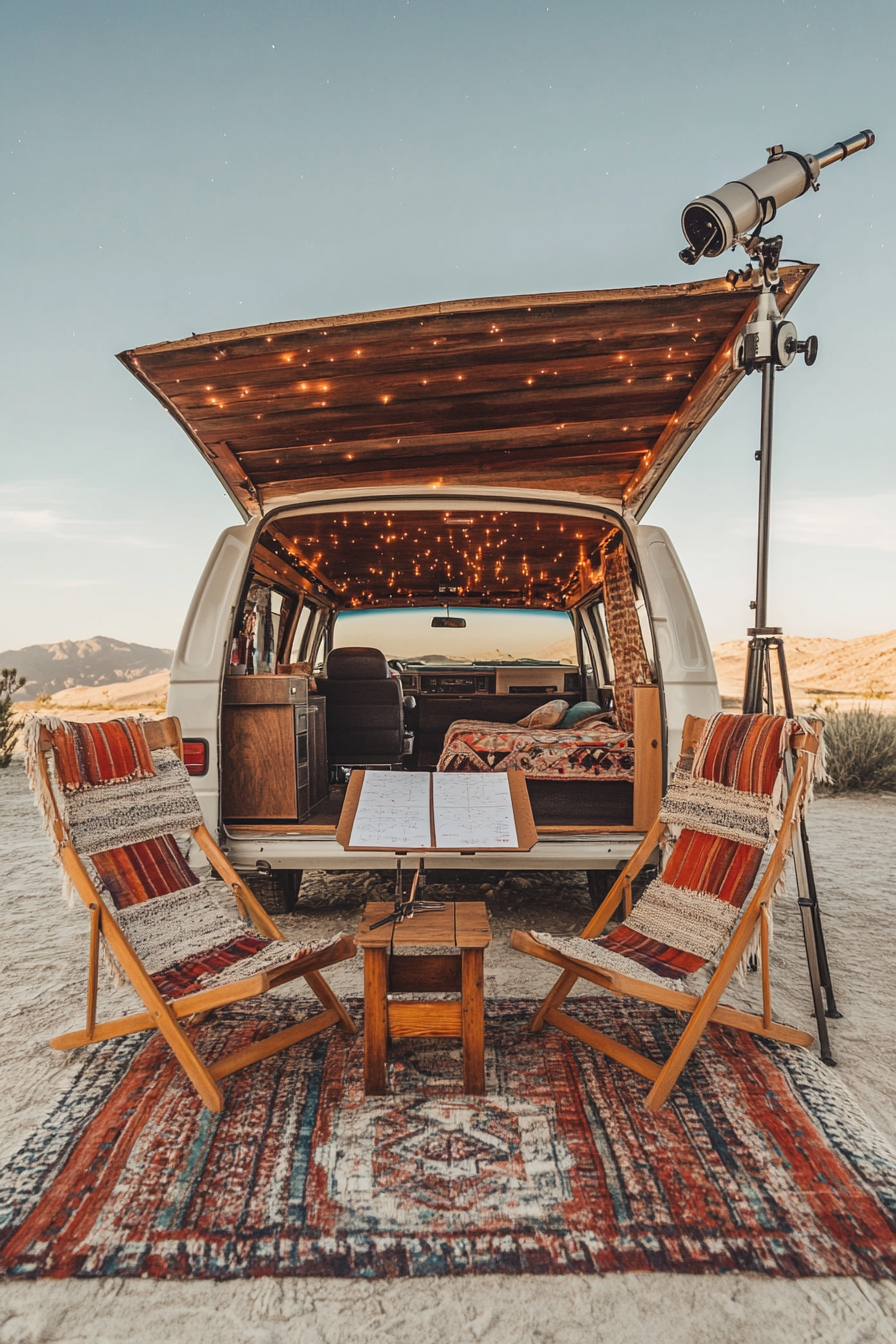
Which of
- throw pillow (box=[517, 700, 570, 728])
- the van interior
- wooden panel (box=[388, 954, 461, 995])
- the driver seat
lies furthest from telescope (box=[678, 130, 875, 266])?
throw pillow (box=[517, 700, 570, 728])

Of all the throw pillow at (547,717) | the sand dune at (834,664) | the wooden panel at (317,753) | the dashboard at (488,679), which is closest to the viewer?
the wooden panel at (317,753)

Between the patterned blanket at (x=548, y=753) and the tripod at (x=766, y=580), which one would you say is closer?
the tripod at (x=766, y=580)

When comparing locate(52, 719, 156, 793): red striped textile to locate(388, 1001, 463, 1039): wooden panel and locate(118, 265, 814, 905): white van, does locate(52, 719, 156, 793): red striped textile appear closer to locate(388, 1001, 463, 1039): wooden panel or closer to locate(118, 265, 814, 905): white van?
locate(118, 265, 814, 905): white van

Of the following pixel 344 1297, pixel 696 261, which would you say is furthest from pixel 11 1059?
pixel 696 261

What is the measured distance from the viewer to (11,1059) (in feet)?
7.53

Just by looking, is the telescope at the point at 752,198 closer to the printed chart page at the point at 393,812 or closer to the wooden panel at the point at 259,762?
the printed chart page at the point at 393,812

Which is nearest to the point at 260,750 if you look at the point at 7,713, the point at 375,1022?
the point at 375,1022

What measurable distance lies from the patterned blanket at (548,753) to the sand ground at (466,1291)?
0.81 meters

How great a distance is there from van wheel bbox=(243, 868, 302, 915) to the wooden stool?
1.48 metres

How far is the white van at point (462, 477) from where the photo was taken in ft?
8.61

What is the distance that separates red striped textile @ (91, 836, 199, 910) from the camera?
234cm

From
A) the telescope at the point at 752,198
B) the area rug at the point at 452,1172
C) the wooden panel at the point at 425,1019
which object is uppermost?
the telescope at the point at 752,198

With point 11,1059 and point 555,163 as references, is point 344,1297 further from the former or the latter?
point 555,163

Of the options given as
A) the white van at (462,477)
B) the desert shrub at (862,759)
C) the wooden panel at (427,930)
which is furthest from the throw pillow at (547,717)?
the desert shrub at (862,759)
